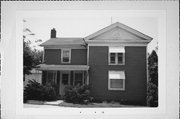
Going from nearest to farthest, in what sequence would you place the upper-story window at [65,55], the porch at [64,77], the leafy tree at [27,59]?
the leafy tree at [27,59], the porch at [64,77], the upper-story window at [65,55]

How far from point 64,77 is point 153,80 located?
8.47 ft

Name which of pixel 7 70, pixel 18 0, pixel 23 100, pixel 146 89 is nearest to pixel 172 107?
Answer: pixel 146 89

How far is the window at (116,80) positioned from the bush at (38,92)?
1.67 m

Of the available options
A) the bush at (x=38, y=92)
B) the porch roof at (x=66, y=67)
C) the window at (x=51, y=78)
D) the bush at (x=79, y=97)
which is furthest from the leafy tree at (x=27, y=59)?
the bush at (x=79, y=97)

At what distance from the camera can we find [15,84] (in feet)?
21.2

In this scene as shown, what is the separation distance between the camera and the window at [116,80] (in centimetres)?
671

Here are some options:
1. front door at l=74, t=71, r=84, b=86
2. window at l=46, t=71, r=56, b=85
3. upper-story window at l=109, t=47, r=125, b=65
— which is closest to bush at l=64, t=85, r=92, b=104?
front door at l=74, t=71, r=84, b=86

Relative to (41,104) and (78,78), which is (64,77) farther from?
(41,104)

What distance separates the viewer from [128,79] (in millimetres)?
6680

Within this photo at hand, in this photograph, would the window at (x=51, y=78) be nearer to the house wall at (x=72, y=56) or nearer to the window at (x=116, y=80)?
the house wall at (x=72, y=56)

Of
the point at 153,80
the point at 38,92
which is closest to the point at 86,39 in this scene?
the point at 38,92

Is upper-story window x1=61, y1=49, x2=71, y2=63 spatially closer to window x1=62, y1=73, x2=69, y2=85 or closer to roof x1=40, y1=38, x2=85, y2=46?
roof x1=40, y1=38, x2=85, y2=46

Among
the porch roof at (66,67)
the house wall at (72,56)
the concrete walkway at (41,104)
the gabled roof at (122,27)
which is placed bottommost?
the concrete walkway at (41,104)

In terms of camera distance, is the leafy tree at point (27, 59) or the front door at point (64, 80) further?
the front door at point (64, 80)
